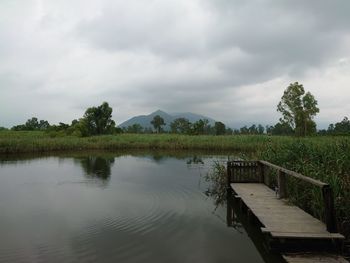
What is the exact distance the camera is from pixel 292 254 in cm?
507

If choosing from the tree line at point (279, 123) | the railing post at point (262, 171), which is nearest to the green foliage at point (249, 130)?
the tree line at point (279, 123)

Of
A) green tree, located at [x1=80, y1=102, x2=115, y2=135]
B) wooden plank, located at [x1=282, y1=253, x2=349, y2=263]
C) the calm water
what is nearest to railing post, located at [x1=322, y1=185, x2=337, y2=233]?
wooden plank, located at [x1=282, y1=253, x2=349, y2=263]

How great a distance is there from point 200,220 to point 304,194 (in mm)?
2420

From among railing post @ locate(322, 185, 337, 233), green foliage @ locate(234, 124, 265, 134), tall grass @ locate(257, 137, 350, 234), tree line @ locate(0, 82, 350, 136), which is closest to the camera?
railing post @ locate(322, 185, 337, 233)

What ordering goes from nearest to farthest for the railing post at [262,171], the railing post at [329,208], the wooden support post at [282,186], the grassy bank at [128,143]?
the railing post at [329,208]
the wooden support post at [282,186]
the railing post at [262,171]
the grassy bank at [128,143]

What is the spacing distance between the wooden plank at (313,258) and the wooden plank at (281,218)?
252 millimetres

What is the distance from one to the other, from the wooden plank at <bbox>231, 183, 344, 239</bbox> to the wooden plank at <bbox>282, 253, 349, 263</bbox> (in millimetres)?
252

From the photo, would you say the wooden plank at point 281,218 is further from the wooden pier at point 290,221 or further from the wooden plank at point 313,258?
the wooden plank at point 313,258

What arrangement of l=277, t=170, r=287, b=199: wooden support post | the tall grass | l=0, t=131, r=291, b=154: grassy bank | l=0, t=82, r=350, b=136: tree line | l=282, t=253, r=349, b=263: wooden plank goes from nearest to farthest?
1. l=282, t=253, r=349, b=263: wooden plank
2. the tall grass
3. l=277, t=170, r=287, b=199: wooden support post
4. l=0, t=131, r=291, b=154: grassy bank
5. l=0, t=82, r=350, b=136: tree line

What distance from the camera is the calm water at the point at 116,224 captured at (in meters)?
6.02

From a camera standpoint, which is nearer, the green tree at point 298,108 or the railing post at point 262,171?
the railing post at point 262,171

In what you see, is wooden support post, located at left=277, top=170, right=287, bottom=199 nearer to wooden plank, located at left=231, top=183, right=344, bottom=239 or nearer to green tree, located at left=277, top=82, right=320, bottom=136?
wooden plank, located at left=231, top=183, right=344, bottom=239

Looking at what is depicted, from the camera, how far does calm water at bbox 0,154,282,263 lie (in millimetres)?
6020

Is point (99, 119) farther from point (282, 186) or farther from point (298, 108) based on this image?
point (282, 186)
